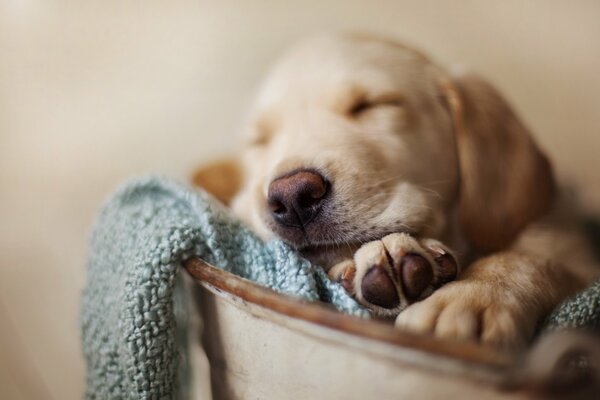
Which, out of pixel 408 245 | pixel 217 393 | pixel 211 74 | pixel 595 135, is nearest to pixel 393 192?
pixel 408 245

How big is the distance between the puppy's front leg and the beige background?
3.33 feet

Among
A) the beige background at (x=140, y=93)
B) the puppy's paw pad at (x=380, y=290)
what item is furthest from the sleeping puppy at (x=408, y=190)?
the beige background at (x=140, y=93)

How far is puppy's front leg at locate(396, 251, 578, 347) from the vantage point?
28.4 inches

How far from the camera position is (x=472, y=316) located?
29.3 inches

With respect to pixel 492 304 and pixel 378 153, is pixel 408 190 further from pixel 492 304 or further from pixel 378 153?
pixel 492 304

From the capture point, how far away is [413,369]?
592 millimetres

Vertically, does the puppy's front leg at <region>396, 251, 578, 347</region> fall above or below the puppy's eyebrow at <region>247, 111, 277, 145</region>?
below

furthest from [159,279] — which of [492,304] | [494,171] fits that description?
[494,171]

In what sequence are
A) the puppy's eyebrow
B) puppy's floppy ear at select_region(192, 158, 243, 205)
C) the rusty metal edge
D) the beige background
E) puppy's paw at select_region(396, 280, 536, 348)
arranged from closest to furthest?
1. the rusty metal edge
2. puppy's paw at select_region(396, 280, 536, 348)
3. the puppy's eyebrow
4. puppy's floppy ear at select_region(192, 158, 243, 205)
5. the beige background

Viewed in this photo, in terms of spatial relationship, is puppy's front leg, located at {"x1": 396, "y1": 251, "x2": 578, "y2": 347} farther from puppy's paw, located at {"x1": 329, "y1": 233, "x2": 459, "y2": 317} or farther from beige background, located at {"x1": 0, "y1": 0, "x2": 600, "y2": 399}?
beige background, located at {"x1": 0, "y1": 0, "x2": 600, "y2": 399}

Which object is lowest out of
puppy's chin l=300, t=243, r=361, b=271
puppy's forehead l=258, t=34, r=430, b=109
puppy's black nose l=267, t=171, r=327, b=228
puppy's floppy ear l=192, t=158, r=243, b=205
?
puppy's floppy ear l=192, t=158, r=243, b=205

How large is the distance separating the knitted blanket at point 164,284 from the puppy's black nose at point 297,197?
8 centimetres

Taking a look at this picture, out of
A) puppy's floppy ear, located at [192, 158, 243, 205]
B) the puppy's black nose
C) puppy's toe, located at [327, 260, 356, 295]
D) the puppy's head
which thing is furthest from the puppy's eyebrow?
puppy's toe, located at [327, 260, 356, 295]

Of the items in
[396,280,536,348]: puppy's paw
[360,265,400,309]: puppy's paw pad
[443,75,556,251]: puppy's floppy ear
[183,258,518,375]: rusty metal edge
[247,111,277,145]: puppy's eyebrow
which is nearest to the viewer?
[183,258,518,375]: rusty metal edge
